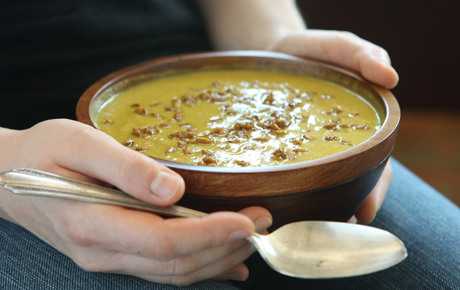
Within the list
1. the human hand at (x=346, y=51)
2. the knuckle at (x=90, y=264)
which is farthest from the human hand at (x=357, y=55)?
the knuckle at (x=90, y=264)

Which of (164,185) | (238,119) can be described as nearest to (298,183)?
(164,185)

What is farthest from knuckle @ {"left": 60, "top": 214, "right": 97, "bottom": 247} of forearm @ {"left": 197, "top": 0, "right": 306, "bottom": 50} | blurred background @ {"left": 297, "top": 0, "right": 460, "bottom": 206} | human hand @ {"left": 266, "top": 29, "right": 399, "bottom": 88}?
blurred background @ {"left": 297, "top": 0, "right": 460, "bottom": 206}

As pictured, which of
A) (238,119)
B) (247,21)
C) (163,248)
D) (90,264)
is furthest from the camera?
(247,21)

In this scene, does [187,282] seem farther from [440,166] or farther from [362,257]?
Result: [440,166]

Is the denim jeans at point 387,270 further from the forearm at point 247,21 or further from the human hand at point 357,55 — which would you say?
the forearm at point 247,21

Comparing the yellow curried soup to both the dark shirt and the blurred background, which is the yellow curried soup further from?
the blurred background

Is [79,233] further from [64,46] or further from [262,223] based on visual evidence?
[64,46]
